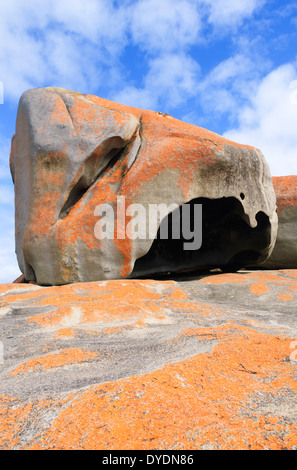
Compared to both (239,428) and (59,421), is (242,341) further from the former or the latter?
(59,421)

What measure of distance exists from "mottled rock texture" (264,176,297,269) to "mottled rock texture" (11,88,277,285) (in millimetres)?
2078

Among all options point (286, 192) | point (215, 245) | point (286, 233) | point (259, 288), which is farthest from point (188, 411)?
point (286, 192)

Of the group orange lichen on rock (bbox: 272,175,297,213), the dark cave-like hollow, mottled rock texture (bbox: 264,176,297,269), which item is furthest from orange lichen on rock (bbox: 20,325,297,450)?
orange lichen on rock (bbox: 272,175,297,213)

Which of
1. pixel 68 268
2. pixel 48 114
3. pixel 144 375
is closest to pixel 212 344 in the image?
pixel 144 375

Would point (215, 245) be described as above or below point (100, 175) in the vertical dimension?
below

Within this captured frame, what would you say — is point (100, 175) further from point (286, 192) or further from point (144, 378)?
point (286, 192)

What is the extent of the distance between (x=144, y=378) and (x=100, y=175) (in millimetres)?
3594

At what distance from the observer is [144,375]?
135cm

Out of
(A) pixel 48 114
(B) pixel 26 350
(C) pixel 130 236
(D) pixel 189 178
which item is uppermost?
(A) pixel 48 114

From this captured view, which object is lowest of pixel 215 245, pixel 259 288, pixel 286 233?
pixel 259 288

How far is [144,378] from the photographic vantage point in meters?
1.32

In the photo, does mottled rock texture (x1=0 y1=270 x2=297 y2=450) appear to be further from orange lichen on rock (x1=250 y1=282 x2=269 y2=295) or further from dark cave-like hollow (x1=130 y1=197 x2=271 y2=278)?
dark cave-like hollow (x1=130 y1=197 x2=271 y2=278)

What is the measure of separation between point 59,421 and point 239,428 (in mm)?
535

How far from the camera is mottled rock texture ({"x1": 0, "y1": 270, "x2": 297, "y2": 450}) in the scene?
3.26 feet
